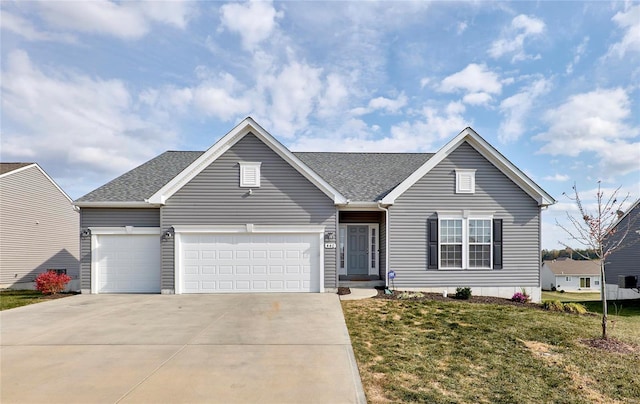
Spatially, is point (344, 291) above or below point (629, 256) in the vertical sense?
below

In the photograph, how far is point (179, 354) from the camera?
5.95 metres

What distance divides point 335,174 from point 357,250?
3411 millimetres

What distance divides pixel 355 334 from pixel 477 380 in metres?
2.63

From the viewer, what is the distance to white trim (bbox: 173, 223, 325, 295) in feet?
38.8

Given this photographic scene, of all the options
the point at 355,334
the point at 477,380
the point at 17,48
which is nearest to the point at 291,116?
the point at 17,48

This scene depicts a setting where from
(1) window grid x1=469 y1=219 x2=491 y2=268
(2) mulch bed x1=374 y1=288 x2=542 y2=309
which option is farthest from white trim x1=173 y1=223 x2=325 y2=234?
(1) window grid x1=469 y1=219 x2=491 y2=268

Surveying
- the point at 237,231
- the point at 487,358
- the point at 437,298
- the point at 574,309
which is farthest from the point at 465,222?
the point at 237,231

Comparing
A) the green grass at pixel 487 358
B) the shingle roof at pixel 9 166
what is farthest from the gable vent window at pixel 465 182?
the shingle roof at pixel 9 166

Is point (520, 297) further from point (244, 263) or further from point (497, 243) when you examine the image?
point (244, 263)

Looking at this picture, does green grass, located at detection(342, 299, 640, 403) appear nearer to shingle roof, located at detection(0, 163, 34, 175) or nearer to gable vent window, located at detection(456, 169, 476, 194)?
gable vent window, located at detection(456, 169, 476, 194)

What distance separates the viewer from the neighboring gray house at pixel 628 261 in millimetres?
16656

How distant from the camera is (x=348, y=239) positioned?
1410cm

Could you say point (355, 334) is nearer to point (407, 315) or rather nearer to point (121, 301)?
point (407, 315)

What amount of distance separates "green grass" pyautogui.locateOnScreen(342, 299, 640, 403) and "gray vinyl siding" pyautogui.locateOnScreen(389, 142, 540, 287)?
9.93 ft
